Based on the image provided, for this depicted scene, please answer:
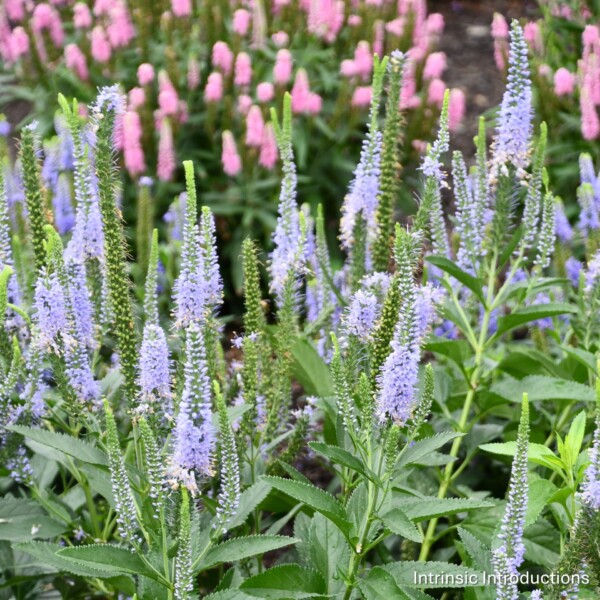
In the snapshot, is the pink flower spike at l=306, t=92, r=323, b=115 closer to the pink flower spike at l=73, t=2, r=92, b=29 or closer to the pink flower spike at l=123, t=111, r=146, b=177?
the pink flower spike at l=123, t=111, r=146, b=177

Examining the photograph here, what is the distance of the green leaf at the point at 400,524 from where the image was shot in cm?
227

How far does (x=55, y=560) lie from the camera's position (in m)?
2.59

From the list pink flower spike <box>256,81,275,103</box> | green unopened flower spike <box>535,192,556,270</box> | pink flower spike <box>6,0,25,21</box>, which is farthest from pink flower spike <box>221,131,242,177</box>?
green unopened flower spike <box>535,192,556,270</box>

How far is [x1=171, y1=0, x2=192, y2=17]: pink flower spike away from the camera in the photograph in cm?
775

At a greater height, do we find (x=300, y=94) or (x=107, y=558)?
(x=300, y=94)

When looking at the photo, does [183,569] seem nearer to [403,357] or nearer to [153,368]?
[153,368]

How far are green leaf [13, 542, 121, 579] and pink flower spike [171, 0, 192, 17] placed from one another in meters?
5.90

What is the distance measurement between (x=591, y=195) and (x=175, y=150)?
3.39m

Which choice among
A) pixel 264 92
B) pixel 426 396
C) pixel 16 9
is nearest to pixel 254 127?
pixel 264 92

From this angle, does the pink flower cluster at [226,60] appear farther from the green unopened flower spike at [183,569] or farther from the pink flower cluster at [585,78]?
the green unopened flower spike at [183,569]

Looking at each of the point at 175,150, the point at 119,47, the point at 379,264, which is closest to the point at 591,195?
the point at 379,264

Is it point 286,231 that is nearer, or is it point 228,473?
point 228,473

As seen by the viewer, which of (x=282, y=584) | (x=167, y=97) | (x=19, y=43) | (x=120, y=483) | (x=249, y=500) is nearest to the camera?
(x=120, y=483)

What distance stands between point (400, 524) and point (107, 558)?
711 millimetres
